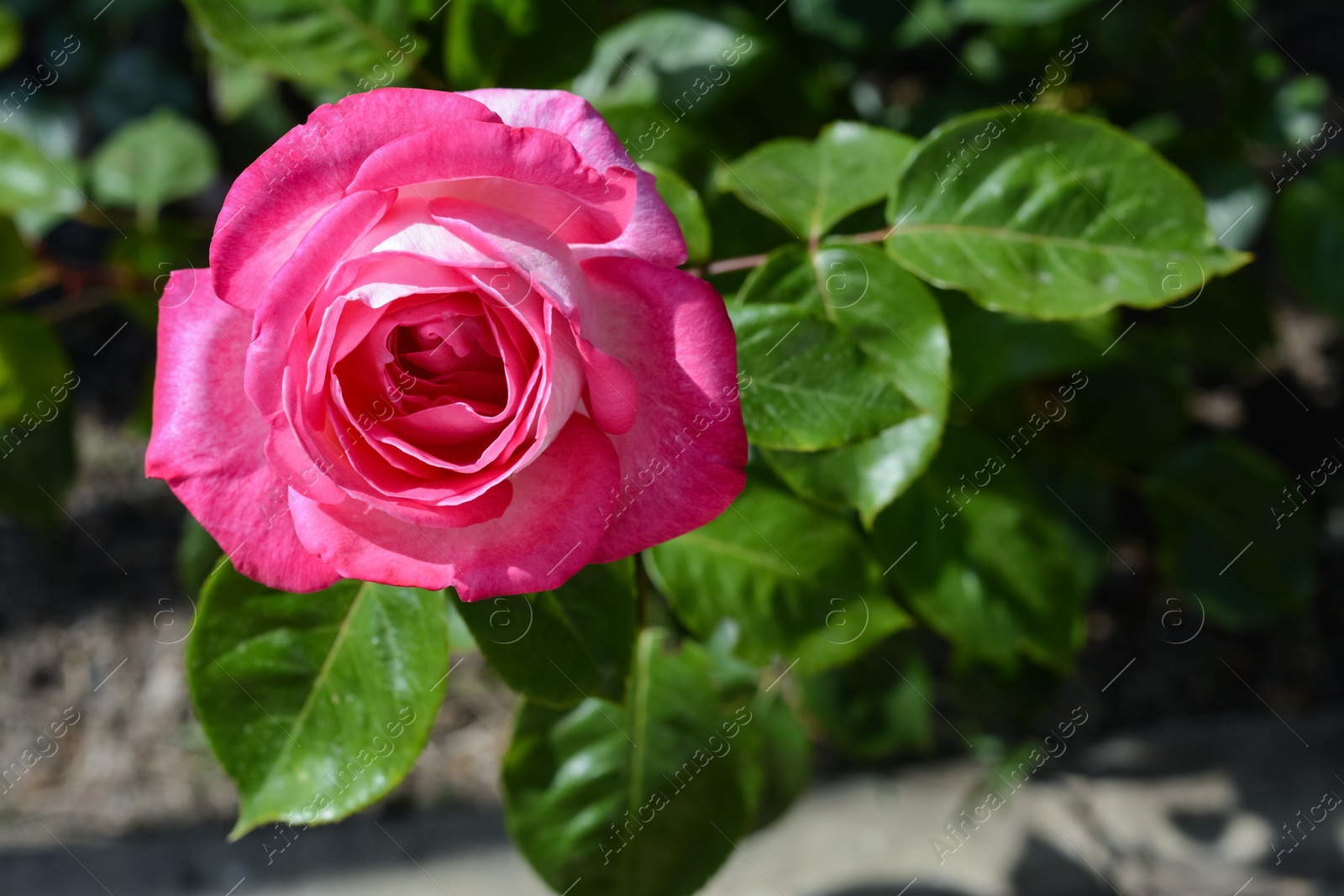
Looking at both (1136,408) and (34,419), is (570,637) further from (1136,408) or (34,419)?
(1136,408)

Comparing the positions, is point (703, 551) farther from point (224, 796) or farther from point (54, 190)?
point (224, 796)

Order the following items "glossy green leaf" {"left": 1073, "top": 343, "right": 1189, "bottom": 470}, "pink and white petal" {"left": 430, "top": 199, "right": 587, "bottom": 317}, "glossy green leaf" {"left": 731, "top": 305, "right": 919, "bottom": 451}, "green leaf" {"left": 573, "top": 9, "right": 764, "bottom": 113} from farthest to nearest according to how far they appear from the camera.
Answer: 1. "glossy green leaf" {"left": 1073, "top": 343, "right": 1189, "bottom": 470}
2. "green leaf" {"left": 573, "top": 9, "right": 764, "bottom": 113}
3. "glossy green leaf" {"left": 731, "top": 305, "right": 919, "bottom": 451}
4. "pink and white petal" {"left": 430, "top": 199, "right": 587, "bottom": 317}

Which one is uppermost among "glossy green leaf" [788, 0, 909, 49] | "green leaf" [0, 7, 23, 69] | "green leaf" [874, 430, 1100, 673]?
"green leaf" [0, 7, 23, 69]

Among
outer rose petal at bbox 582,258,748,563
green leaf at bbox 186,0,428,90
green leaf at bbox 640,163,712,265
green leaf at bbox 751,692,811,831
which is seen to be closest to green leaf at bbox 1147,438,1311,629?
green leaf at bbox 751,692,811,831

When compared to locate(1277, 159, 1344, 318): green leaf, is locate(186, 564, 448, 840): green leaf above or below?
above

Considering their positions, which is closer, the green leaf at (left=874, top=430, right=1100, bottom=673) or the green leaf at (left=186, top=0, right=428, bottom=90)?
the green leaf at (left=186, top=0, right=428, bottom=90)

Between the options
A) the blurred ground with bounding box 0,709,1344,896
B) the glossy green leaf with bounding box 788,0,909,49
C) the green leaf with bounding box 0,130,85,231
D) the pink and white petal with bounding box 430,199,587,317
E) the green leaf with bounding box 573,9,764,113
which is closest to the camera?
the pink and white petal with bounding box 430,199,587,317

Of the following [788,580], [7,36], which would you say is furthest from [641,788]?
[7,36]

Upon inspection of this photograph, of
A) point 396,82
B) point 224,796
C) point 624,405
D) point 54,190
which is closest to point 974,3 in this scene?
point 396,82

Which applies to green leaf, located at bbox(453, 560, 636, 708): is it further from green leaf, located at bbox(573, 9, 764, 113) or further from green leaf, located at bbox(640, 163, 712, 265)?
green leaf, located at bbox(573, 9, 764, 113)
